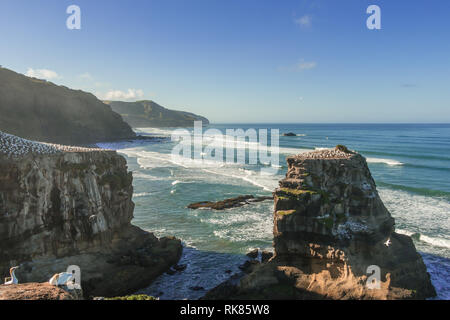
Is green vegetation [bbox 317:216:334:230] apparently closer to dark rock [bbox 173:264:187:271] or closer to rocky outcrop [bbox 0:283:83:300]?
dark rock [bbox 173:264:187:271]

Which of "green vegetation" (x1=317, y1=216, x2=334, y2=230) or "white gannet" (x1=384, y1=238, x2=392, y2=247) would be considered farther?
"white gannet" (x1=384, y1=238, x2=392, y2=247)

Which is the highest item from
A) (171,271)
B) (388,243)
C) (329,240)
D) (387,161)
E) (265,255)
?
(387,161)

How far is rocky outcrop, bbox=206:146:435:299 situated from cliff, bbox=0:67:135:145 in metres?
65.1

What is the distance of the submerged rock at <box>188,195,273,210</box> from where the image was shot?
29122mm

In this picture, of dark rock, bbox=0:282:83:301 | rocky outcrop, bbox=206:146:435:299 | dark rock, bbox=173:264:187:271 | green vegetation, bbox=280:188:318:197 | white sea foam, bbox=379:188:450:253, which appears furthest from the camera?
white sea foam, bbox=379:188:450:253

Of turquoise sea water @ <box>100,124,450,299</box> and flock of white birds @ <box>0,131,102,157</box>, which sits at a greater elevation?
flock of white birds @ <box>0,131,102,157</box>

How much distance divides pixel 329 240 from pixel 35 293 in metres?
13.0

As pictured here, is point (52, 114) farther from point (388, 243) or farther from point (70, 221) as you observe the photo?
point (388, 243)

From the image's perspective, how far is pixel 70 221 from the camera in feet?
50.3

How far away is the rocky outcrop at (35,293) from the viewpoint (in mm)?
6273

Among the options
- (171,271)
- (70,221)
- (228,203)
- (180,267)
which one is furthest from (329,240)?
(228,203)

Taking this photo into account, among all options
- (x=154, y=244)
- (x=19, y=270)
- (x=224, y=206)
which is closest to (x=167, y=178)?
(x=224, y=206)

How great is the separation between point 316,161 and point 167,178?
28.8 meters

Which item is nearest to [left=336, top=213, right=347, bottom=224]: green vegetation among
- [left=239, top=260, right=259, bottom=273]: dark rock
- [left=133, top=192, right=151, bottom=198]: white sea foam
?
[left=239, top=260, right=259, bottom=273]: dark rock
